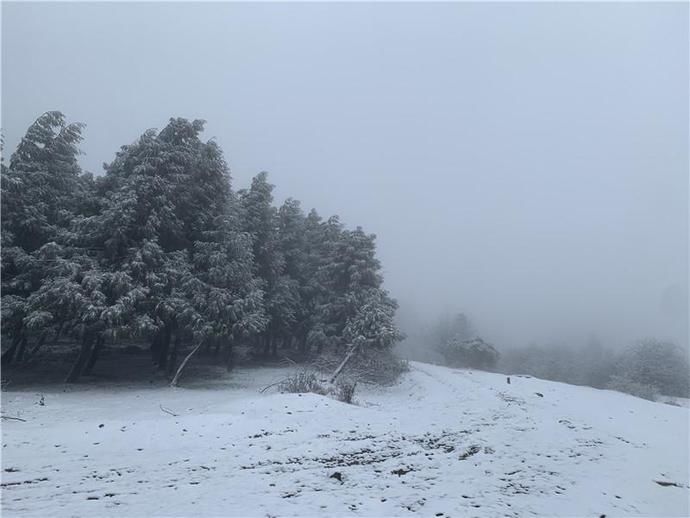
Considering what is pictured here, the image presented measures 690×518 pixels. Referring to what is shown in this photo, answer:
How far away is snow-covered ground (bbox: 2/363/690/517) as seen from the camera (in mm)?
6742

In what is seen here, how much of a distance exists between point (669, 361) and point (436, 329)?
1291 inches

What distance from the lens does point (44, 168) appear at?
19.1 metres

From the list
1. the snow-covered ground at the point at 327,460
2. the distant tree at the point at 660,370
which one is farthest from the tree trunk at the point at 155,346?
the distant tree at the point at 660,370

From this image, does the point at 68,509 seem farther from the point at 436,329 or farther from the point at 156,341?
the point at 436,329

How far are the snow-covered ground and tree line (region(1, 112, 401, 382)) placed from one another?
3.85 meters

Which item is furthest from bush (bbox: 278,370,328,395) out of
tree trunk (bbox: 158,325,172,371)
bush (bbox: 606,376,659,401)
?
bush (bbox: 606,376,659,401)

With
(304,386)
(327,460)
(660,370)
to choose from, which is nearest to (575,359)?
(660,370)

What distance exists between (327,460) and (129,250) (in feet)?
46.4

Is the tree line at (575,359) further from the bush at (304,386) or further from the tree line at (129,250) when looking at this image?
the bush at (304,386)

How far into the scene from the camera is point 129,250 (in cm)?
1764

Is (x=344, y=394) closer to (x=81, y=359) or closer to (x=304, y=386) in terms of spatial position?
(x=304, y=386)

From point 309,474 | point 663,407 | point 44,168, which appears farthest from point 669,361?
point 44,168

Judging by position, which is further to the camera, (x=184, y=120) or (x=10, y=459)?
(x=184, y=120)

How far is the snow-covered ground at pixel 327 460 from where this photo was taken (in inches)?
265
